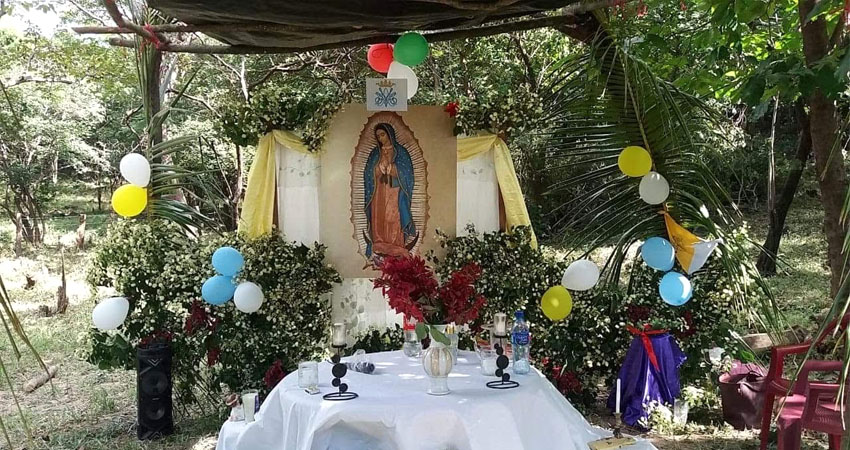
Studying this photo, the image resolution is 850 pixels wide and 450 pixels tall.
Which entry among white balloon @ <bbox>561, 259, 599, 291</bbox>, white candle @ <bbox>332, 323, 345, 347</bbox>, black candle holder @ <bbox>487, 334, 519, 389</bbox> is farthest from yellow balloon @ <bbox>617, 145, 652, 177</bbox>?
white candle @ <bbox>332, 323, 345, 347</bbox>

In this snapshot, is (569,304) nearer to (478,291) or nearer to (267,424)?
(478,291)

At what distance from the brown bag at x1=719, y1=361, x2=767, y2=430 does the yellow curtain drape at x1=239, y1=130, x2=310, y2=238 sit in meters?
3.56

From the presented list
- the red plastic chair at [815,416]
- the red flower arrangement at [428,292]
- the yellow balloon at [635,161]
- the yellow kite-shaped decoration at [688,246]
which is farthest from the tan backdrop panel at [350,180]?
the red plastic chair at [815,416]

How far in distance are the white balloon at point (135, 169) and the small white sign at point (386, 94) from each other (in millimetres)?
1727

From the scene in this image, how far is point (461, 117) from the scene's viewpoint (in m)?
5.57

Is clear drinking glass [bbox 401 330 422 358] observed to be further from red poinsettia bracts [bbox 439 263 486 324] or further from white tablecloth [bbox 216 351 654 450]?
red poinsettia bracts [bbox 439 263 486 324]

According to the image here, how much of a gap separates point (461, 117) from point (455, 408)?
9.75 ft

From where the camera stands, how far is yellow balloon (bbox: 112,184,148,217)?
4.86 metres

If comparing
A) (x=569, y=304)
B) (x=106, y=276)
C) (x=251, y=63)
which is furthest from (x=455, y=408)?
(x=251, y=63)

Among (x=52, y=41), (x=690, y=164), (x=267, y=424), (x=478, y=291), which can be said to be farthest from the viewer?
(x=52, y=41)

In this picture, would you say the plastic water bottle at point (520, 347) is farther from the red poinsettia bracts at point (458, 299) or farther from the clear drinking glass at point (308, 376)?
the clear drinking glass at point (308, 376)

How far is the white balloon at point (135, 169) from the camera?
16.1 feet

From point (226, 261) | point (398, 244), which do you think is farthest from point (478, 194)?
point (226, 261)

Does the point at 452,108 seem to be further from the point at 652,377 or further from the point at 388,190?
the point at 652,377
